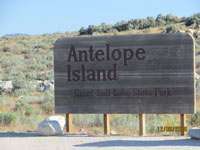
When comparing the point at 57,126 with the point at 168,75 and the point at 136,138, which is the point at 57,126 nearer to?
the point at 136,138

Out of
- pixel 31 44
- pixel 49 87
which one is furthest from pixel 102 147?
pixel 31 44

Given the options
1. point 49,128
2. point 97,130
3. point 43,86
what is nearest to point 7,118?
point 49,128

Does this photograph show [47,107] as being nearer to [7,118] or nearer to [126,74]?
[7,118]

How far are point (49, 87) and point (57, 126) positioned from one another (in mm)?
9157

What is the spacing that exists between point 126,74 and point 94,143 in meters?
2.24

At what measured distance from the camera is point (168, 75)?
9.28 metres

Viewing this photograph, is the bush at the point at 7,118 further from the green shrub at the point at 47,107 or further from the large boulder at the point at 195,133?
the large boulder at the point at 195,133

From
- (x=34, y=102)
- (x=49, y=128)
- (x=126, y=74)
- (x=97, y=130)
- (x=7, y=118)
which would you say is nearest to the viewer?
(x=49, y=128)

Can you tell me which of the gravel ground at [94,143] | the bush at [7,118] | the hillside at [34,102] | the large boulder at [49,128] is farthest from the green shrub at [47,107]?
the gravel ground at [94,143]

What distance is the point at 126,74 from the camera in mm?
9547

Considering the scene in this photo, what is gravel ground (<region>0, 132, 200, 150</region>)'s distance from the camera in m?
7.64

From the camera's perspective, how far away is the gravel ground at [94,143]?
7645 mm

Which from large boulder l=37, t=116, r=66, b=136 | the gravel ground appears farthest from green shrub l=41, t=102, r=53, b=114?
the gravel ground

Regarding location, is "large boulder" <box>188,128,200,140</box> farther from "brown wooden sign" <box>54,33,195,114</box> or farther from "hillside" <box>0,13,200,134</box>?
"hillside" <box>0,13,200,134</box>
